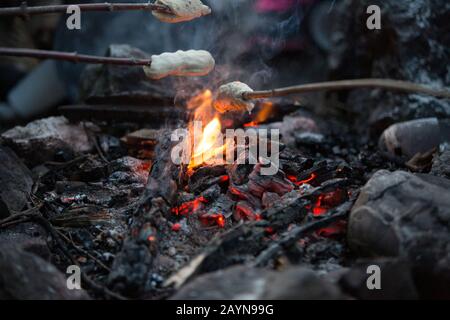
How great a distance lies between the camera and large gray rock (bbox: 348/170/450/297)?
287 centimetres

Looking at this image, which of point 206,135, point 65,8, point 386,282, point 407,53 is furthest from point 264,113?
point 386,282

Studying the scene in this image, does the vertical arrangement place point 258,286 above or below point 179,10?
below

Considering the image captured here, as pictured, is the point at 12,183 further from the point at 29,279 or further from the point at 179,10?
the point at 179,10

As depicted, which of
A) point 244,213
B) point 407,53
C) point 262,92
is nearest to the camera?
point 262,92

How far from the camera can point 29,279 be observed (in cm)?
263

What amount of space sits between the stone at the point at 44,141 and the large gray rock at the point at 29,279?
2438mm

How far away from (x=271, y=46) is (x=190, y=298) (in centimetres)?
446

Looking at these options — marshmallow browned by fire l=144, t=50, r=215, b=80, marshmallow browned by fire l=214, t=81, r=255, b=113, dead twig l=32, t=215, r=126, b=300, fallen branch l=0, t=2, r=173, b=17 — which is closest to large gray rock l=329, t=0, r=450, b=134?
marshmallow browned by fire l=214, t=81, r=255, b=113

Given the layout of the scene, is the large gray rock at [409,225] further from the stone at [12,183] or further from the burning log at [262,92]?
the stone at [12,183]

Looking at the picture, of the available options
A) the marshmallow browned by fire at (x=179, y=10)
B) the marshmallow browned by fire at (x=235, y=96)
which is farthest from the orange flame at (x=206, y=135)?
the marshmallow browned by fire at (x=179, y=10)

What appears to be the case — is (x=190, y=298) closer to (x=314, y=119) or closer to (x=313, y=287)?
(x=313, y=287)

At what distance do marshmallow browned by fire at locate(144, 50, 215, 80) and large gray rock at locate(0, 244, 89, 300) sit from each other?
1.74m

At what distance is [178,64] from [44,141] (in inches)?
88.8
